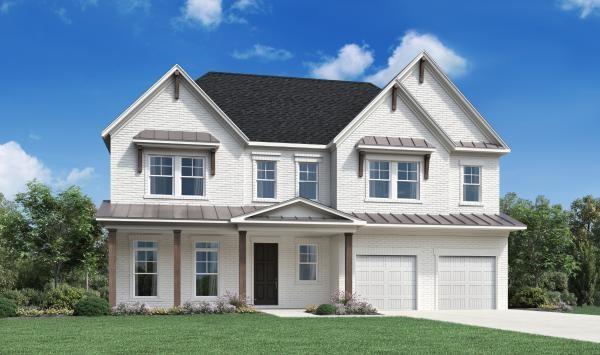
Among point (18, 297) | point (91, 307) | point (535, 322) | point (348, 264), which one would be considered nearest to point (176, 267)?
point (91, 307)

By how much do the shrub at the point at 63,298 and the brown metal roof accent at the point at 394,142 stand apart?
41.0ft

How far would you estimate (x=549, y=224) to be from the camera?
3719 centimetres

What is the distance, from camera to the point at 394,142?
31.1 m

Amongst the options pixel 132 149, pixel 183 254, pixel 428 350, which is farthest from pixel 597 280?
pixel 428 350

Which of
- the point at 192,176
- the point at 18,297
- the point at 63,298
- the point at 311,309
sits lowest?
the point at 311,309

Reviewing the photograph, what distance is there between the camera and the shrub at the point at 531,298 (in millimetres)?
32719

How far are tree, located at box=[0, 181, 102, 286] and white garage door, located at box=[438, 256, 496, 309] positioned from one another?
595 inches

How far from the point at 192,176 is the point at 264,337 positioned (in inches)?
527

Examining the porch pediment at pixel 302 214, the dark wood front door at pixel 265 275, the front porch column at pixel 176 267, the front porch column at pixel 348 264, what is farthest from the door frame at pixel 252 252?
the front porch column at pixel 176 267

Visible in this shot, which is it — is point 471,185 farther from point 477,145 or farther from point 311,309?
point 311,309

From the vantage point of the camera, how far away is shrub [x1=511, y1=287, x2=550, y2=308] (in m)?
32.7

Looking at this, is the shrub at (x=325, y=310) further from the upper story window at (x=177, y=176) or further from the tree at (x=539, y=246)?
the tree at (x=539, y=246)

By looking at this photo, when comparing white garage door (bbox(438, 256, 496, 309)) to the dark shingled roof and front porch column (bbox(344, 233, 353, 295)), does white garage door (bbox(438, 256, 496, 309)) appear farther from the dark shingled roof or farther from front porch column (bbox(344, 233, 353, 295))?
the dark shingled roof

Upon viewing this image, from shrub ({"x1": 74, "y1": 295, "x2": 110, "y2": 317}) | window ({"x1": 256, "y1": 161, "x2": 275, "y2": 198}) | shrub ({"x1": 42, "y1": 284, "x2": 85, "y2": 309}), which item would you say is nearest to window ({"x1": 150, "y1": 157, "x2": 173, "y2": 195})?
window ({"x1": 256, "y1": 161, "x2": 275, "y2": 198})
